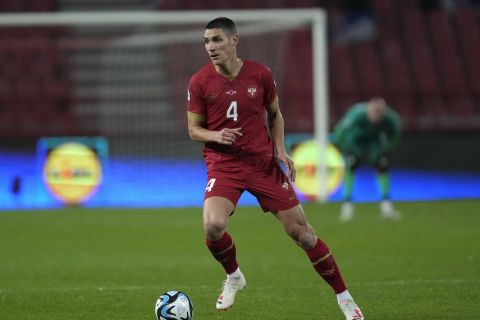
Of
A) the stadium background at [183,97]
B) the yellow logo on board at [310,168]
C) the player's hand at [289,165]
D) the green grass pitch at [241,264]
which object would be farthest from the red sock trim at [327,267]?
the stadium background at [183,97]

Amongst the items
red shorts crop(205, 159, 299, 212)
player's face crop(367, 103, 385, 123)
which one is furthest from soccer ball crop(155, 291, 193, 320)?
player's face crop(367, 103, 385, 123)

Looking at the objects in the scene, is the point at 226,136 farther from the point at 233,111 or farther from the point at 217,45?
the point at 217,45

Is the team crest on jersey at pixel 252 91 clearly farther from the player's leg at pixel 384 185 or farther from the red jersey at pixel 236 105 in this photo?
the player's leg at pixel 384 185

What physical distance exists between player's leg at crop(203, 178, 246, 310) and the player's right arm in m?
0.33

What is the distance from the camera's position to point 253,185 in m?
6.69

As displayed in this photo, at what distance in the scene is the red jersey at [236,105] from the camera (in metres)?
6.71

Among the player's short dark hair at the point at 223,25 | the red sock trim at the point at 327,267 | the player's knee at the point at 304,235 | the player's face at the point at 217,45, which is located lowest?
the red sock trim at the point at 327,267

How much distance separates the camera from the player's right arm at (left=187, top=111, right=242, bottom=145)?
6.43m

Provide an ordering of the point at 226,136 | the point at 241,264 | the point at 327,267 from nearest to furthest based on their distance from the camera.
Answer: the point at 226,136, the point at 327,267, the point at 241,264

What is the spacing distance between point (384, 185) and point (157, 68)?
540 centimetres

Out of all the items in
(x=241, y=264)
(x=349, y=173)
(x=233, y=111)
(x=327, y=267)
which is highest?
(x=233, y=111)

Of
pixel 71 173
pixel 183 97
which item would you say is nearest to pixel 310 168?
pixel 183 97

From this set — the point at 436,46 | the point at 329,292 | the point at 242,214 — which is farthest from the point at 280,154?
the point at 436,46

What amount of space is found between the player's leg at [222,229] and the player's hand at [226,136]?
38 cm
